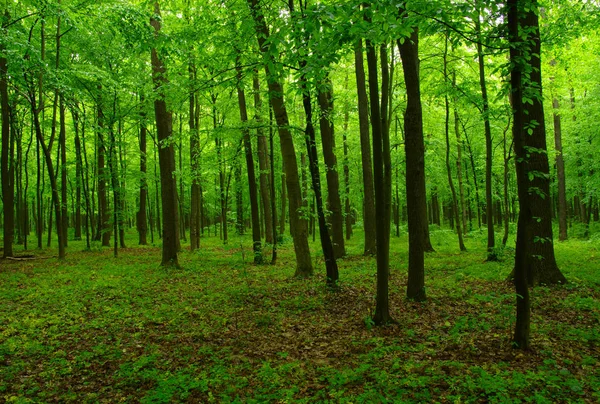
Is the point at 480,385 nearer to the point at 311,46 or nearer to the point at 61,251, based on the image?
the point at 311,46

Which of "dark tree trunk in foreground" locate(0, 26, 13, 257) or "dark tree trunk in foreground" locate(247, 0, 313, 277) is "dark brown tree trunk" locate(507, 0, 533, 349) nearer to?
"dark tree trunk in foreground" locate(247, 0, 313, 277)

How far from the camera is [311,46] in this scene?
4500 millimetres

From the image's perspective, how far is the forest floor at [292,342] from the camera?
4.28 meters

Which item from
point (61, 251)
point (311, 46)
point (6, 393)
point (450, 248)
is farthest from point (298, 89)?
point (61, 251)

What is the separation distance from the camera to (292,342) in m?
5.93

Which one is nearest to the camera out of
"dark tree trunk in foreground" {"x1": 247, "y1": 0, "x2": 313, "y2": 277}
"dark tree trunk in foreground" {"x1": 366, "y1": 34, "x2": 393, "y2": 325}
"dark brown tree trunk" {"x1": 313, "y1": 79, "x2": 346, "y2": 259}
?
"dark tree trunk in foreground" {"x1": 366, "y1": 34, "x2": 393, "y2": 325}

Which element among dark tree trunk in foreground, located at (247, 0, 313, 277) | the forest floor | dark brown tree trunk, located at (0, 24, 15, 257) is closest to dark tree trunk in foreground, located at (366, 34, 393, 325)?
the forest floor

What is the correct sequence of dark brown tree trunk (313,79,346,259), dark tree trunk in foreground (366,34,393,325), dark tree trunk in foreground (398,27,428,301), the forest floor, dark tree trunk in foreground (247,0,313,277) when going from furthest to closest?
dark brown tree trunk (313,79,346,259), dark tree trunk in foreground (247,0,313,277), dark tree trunk in foreground (398,27,428,301), dark tree trunk in foreground (366,34,393,325), the forest floor

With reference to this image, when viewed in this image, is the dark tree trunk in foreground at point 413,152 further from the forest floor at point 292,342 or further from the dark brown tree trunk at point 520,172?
the dark brown tree trunk at point 520,172

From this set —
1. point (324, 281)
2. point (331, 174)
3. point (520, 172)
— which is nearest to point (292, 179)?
point (324, 281)

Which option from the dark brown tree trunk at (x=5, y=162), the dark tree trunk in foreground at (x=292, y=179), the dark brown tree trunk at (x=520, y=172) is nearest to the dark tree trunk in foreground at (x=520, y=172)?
the dark brown tree trunk at (x=520, y=172)

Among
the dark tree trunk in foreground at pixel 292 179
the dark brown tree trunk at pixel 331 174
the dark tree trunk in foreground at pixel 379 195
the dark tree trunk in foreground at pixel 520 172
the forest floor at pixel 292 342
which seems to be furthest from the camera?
the dark brown tree trunk at pixel 331 174

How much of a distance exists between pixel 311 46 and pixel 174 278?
8885mm

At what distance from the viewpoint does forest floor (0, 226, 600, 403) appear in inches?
169
